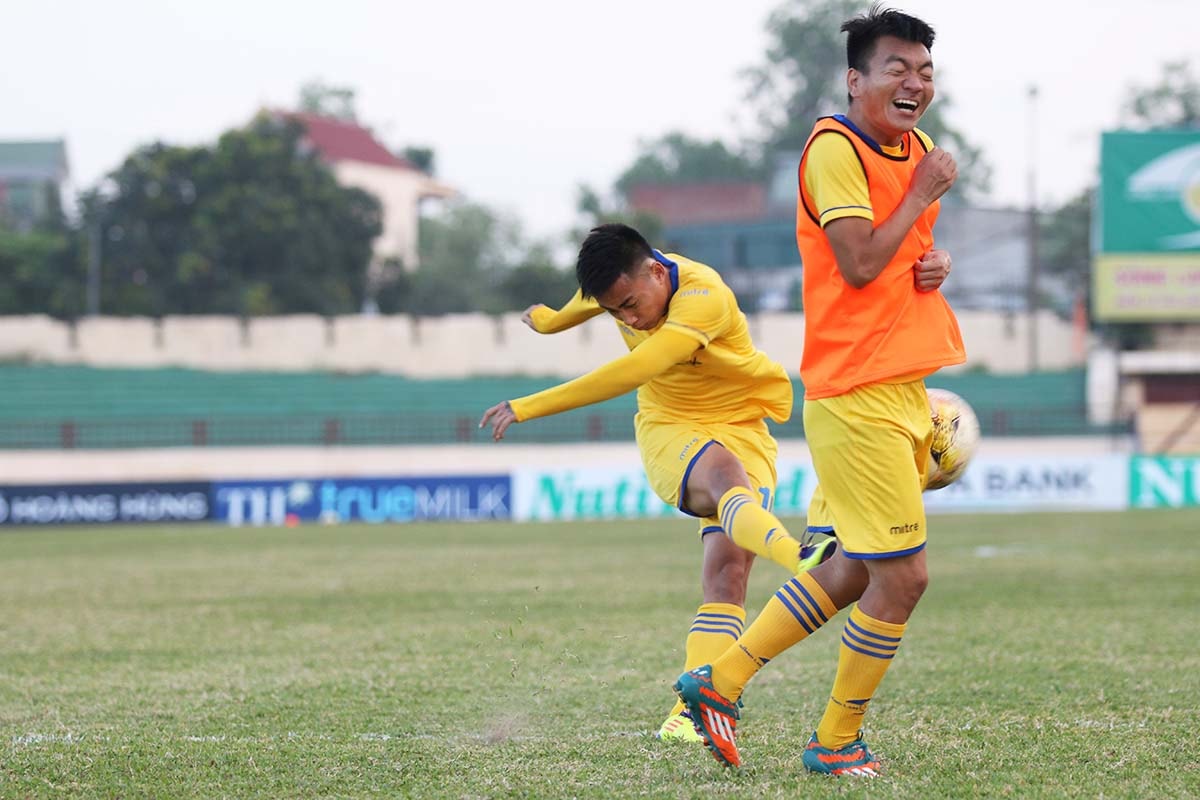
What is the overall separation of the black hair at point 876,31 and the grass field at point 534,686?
2.26 meters

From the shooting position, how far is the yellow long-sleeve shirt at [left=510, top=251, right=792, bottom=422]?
16.0 feet

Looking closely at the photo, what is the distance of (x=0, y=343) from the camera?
4356 cm

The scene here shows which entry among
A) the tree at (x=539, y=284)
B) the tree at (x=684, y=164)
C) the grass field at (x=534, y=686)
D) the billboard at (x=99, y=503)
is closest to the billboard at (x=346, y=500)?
the billboard at (x=99, y=503)

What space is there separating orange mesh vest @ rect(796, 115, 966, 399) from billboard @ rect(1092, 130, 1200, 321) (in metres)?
28.0

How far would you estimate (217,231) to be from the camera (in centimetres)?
4872

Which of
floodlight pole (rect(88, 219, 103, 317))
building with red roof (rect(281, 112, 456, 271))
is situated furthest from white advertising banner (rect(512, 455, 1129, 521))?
building with red roof (rect(281, 112, 456, 271))

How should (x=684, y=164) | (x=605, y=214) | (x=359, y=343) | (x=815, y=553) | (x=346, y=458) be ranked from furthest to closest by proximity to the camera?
(x=684, y=164) → (x=605, y=214) → (x=359, y=343) → (x=346, y=458) → (x=815, y=553)

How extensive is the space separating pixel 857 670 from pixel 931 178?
156 centimetres

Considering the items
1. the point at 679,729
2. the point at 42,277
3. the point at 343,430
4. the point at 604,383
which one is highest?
the point at 42,277

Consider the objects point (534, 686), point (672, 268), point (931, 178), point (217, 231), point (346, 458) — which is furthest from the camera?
point (217, 231)

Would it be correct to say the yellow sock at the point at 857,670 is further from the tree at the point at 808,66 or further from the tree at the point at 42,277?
the tree at the point at 808,66

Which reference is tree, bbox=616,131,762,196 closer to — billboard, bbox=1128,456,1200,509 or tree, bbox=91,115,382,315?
tree, bbox=91,115,382,315

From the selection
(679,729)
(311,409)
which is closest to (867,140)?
(679,729)

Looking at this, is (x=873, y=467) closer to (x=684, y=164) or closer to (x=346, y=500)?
(x=346, y=500)
